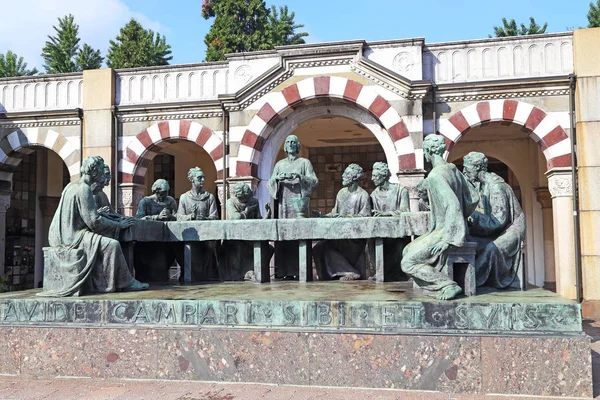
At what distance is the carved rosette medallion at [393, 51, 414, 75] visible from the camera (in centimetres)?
1174

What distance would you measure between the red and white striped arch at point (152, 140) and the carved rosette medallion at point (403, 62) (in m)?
4.22

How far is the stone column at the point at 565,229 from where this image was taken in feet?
36.6

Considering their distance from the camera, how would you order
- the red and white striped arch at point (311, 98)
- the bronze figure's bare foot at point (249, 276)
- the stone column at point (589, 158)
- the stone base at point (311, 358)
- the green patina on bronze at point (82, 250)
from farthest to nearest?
the red and white striped arch at point (311, 98) < the stone column at point (589, 158) < the bronze figure's bare foot at point (249, 276) < the green patina on bronze at point (82, 250) < the stone base at point (311, 358)

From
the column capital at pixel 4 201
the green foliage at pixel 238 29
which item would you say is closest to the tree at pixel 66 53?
the green foliage at pixel 238 29

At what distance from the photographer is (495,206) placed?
5879mm

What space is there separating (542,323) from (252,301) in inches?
96.9

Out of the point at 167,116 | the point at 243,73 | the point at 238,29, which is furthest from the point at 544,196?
the point at 238,29

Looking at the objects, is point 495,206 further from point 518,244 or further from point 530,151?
point 530,151

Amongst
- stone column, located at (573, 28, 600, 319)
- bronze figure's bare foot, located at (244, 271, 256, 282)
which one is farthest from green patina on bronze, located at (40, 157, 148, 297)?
Result: stone column, located at (573, 28, 600, 319)

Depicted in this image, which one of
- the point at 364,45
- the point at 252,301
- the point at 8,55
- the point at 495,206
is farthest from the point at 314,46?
the point at 8,55

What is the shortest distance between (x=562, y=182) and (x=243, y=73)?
695 centimetres

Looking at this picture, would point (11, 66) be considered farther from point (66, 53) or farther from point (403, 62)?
point (403, 62)

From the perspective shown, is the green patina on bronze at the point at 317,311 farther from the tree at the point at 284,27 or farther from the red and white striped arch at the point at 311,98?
the tree at the point at 284,27

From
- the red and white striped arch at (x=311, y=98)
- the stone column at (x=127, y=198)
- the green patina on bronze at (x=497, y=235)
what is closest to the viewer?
the green patina on bronze at (x=497, y=235)
